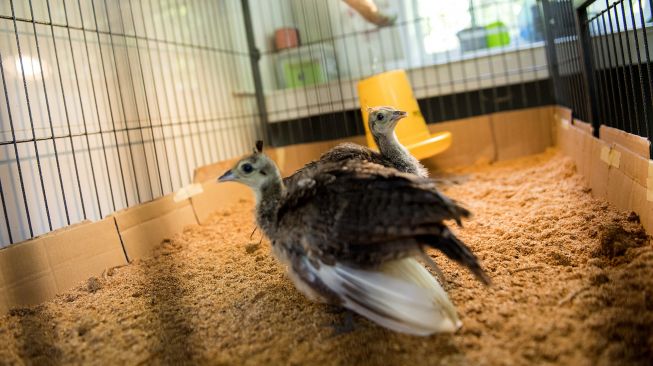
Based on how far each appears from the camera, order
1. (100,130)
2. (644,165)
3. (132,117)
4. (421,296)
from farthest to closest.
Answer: (132,117) → (100,130) → (644,165) → (421,296)

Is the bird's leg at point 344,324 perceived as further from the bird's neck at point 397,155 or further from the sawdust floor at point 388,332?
the bird's neck at point 397,155

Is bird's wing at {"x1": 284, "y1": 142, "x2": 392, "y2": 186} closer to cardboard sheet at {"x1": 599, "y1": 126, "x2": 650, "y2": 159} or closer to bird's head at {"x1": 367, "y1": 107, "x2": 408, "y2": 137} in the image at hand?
bird's head at {"x1": 367, "y1": 107, "x2": 408, "y2": 137}

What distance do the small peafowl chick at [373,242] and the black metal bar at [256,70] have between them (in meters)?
3.69

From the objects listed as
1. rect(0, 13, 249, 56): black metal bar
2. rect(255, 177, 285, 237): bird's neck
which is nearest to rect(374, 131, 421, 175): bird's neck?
rect(255, 177, 285, 237): bird's neck

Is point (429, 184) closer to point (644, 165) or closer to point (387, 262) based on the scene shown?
point (387, 262)

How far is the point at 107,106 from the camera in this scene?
3.52 m

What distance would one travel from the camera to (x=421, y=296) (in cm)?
189

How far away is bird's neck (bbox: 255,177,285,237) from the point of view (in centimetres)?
221

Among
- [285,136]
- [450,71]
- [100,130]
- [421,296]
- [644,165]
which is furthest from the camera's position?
[285,136]

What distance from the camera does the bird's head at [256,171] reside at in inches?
89.1

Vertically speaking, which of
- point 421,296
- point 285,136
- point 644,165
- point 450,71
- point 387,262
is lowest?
point 421,296

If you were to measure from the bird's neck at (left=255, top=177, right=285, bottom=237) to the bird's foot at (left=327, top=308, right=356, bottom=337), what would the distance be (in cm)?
49

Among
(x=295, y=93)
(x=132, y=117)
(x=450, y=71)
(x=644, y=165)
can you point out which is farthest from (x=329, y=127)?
(x=644, y=165)

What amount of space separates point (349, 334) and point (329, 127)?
3718 millimetres
